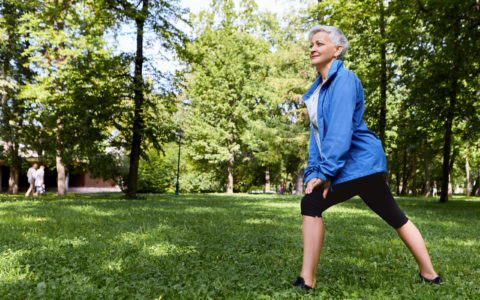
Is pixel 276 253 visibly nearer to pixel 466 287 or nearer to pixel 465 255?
pixel 466 287

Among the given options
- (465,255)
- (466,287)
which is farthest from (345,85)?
(465,255)

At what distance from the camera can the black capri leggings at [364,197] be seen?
3.20m

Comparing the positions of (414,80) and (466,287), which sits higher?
(414,80)

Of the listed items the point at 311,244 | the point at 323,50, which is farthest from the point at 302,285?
the point at 323,50

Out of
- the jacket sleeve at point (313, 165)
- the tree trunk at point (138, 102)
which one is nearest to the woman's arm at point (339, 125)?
the jacket sleeve at point (313, 165)

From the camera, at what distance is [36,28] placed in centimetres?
2122

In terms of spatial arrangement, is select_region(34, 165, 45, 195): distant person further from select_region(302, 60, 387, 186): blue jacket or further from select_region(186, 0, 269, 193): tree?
select_region(302, 60, 387, 186): blue jacket

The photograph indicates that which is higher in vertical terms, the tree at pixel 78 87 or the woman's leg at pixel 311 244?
the tree at pixel 78 87

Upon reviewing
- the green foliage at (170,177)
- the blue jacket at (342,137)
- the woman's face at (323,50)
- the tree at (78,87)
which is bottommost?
the green foliage at (170,177)

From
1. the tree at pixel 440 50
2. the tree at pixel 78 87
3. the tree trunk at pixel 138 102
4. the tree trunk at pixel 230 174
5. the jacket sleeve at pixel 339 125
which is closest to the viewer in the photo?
the jacket sleeve at pixel 339 125

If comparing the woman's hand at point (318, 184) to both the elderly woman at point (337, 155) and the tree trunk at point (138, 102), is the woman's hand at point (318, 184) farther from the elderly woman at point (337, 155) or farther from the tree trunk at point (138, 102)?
the tree trunk at point (138, 102)

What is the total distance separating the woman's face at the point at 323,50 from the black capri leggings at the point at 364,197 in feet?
3.67

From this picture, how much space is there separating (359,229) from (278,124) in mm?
26849

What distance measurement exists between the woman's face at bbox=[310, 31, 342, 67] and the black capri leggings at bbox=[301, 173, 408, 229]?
3.67ft
